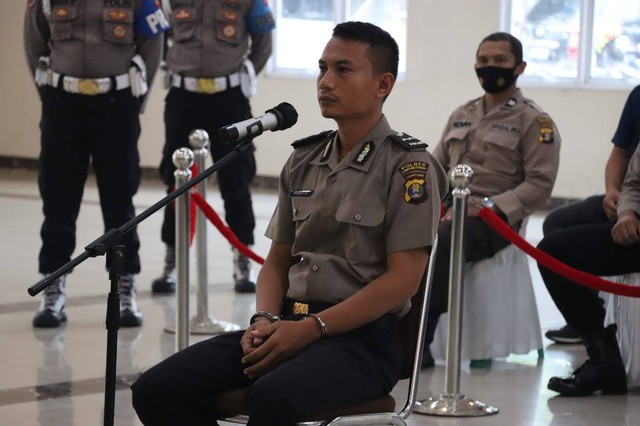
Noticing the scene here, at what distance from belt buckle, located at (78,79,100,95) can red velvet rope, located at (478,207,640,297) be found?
1.87 m

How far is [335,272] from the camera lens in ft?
9.35

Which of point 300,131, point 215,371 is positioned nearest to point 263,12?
point 215,371

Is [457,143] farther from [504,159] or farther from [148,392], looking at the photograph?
[148,392]

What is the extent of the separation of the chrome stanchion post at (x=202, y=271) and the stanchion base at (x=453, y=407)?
1398mm

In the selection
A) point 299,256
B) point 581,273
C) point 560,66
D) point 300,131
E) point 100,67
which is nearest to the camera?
point 299,256

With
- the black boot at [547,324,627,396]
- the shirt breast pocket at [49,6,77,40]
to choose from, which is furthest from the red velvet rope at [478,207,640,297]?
the shirt breast pocket at [49,6,77,40]

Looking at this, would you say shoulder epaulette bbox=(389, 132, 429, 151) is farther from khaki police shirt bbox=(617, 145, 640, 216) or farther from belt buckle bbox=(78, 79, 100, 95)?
belt buckle bbox=(78, 79, 100, 95)

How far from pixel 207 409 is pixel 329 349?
0.99 ft

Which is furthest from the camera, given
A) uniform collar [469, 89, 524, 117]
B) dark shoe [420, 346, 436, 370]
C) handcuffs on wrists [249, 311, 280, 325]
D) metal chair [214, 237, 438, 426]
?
uniform collar [469, 89, 524, 117]

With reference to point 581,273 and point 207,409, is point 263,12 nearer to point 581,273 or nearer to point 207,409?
point 581,273

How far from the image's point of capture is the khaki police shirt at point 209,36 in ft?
20.5

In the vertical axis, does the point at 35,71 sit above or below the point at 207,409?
above

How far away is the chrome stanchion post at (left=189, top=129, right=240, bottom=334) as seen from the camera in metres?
5.20

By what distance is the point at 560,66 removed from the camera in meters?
10.1
